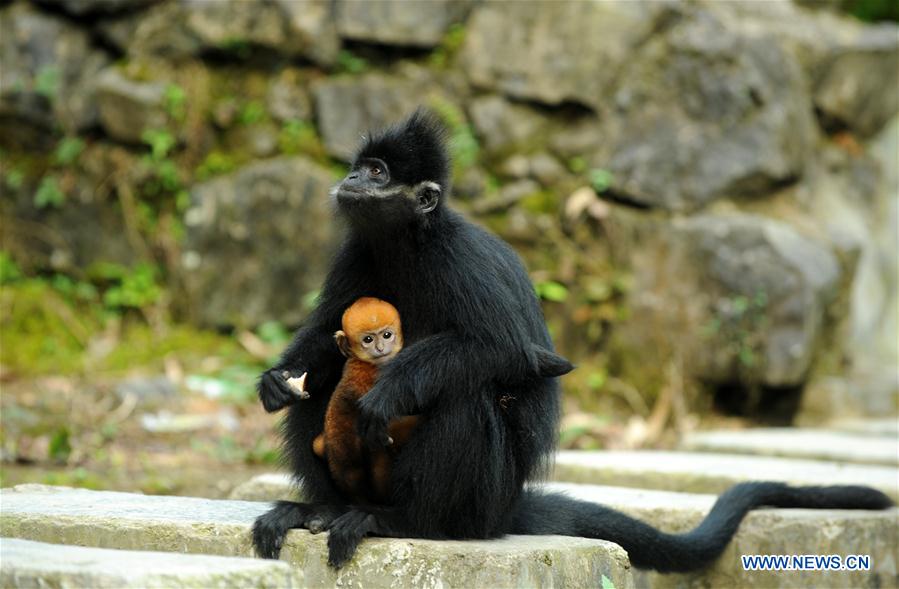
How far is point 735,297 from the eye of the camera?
8375 millimetres

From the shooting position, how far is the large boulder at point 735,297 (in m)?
8.33

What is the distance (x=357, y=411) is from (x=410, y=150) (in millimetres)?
946

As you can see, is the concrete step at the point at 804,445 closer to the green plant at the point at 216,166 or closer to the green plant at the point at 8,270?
the green plant at the point at 216,166

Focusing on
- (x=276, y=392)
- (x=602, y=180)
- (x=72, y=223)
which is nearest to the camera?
(x=276, y=392)

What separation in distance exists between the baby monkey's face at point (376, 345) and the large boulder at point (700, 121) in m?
5.35

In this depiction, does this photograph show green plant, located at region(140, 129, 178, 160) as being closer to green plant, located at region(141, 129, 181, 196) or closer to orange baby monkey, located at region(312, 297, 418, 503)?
green plant, located at region(141, 129, 181, 196)

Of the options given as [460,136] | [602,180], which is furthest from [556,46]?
[602,180]

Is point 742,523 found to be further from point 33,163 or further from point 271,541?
point 33,163

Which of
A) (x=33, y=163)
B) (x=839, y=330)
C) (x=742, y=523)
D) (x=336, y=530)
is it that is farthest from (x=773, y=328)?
(x=33, y=163)

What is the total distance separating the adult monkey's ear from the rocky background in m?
4.51

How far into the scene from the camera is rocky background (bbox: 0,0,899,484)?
8602mm

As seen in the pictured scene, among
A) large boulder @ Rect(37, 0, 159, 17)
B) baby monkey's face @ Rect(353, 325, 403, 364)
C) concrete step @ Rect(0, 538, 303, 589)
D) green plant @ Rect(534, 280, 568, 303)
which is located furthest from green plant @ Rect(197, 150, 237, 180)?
concrete step @ Rect(0, 538, 303, 589)

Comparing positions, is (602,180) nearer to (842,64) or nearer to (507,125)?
(507,125)

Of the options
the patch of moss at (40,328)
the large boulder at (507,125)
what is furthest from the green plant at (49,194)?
the large boulder at (507,125)
